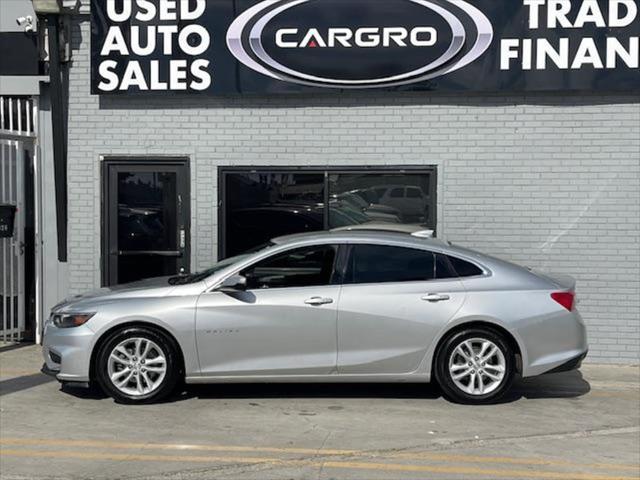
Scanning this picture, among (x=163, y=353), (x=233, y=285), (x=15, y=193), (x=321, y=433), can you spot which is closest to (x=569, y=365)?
(x=321, y=433)

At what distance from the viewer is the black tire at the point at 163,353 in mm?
7574

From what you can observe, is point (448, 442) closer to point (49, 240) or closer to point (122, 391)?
point (122, 391)

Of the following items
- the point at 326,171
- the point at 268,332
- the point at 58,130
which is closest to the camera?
the point at 268,332

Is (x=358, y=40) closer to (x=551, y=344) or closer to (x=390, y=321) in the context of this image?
(x=390, y=321)

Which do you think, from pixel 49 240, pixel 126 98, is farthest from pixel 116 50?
pixel 49 240

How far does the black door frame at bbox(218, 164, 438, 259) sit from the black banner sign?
3.06ft

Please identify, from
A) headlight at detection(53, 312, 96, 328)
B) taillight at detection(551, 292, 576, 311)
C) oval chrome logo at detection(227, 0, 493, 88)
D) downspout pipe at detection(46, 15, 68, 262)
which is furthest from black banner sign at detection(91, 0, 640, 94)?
headlight at detection(53, 312, 96, 328)

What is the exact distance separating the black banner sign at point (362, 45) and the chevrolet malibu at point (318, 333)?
327 cm

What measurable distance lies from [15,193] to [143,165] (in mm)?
1650

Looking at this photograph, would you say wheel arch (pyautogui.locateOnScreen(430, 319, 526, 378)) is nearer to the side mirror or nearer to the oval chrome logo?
the side mirror

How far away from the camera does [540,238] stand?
10148 millimetres

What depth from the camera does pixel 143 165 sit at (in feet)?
34.9

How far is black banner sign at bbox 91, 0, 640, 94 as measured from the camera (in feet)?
32.6

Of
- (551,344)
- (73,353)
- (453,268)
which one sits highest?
(453,268)
